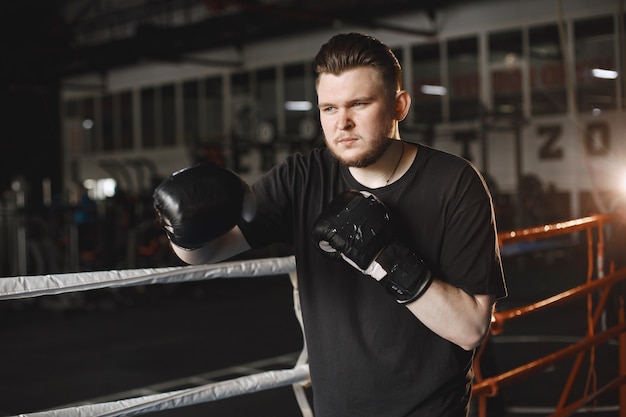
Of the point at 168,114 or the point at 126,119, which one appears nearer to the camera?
the point at 168,114

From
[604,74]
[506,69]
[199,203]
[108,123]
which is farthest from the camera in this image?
[108,123]

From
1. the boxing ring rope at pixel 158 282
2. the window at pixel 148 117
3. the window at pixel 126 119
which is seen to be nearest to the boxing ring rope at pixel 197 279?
the boxing ring rope at pixel 158 282

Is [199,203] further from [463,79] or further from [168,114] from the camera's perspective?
[168,114]

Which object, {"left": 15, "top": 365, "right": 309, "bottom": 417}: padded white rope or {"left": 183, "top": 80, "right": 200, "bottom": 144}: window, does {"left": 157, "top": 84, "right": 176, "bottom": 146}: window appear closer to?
{"left": 183, "top": 80, "right": 200, "bottom": 144}: window

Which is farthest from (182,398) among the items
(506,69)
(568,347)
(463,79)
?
(463,79)

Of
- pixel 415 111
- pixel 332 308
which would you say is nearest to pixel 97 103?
pixel 415 111

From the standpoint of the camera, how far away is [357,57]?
141 centimetres

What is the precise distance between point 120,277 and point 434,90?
480 inches

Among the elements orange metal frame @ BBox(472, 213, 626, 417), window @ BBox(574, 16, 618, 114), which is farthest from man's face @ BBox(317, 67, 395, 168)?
window @ BBox(574, 16, 618, 114)

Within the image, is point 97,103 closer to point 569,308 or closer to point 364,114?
point 569,308

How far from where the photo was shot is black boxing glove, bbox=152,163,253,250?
133cm

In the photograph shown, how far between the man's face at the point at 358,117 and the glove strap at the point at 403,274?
0.58ft

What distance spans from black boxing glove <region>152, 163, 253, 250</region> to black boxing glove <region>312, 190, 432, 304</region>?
6.5 inches

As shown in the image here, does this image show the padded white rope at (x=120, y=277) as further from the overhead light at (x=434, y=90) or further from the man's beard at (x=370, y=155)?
the overhead light at (x=434, y=90)
